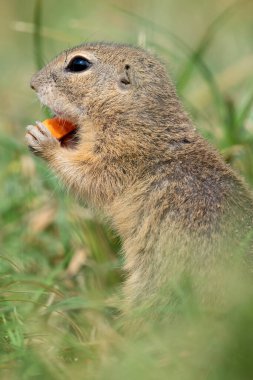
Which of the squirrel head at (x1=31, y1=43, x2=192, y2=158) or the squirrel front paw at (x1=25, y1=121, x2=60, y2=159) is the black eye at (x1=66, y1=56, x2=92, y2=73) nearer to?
the squirrel head at (x1=31, y1=43, x2=192, y2=158)

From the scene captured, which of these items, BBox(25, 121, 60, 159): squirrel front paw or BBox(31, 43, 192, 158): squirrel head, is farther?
BBox(25, 121, 60, 159): squirrel front paw

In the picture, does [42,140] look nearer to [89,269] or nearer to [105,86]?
[105,86]

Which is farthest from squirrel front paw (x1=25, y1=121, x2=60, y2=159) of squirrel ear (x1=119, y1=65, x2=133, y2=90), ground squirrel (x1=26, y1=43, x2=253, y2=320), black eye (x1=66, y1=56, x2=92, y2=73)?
squirrel ear (x1=119, y1=65, x2=133, y2=90)

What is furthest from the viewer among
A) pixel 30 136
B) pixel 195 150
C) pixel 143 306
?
pixel 30 136

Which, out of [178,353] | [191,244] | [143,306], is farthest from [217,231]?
[178,353]

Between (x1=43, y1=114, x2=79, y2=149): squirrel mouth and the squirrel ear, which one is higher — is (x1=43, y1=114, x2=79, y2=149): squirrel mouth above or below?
below

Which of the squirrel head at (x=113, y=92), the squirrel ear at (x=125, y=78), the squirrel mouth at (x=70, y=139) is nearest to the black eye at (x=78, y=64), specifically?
the squirrel head at (x=113, y=92)

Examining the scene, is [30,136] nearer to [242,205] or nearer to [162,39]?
[242,205]
